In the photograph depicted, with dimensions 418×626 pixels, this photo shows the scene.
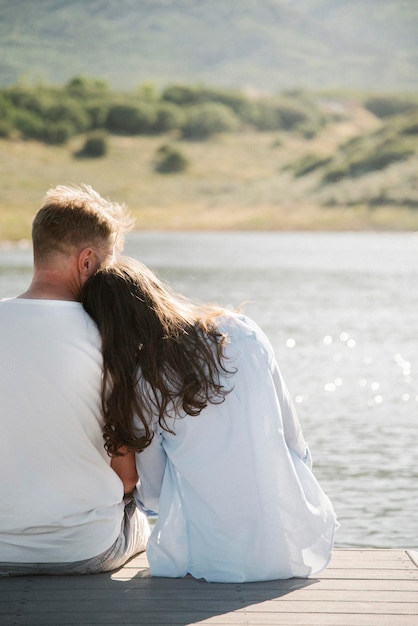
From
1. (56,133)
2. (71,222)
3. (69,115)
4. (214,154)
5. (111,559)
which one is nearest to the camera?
(71,222)

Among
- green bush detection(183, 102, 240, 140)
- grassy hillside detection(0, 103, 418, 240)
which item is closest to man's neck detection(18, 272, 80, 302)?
grassy hillside detection(0, 103, 418, 240)

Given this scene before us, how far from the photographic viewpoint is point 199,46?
17212cm

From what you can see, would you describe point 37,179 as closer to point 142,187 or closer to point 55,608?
point 142,187

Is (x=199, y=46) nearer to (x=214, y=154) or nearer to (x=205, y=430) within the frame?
(x=214, y=154)

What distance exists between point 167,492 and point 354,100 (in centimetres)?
9740

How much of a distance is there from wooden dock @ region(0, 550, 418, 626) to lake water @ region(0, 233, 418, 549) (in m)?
0.85

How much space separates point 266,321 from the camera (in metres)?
15.9

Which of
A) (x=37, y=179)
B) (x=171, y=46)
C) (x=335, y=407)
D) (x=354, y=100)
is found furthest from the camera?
(x=171, y=46)

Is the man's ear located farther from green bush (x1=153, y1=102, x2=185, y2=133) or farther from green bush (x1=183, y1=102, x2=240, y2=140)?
green bush (x1=153, y1=102, x2=185, y2=133)

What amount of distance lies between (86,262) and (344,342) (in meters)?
11.5

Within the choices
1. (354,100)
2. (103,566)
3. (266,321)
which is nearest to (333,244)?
(266,321)

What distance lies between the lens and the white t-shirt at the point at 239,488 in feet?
10.2

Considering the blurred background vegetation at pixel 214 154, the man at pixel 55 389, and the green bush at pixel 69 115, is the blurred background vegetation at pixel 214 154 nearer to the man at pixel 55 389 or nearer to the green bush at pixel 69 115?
the green bush at pixel 69 115

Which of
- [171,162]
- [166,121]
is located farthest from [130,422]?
[166,121]
